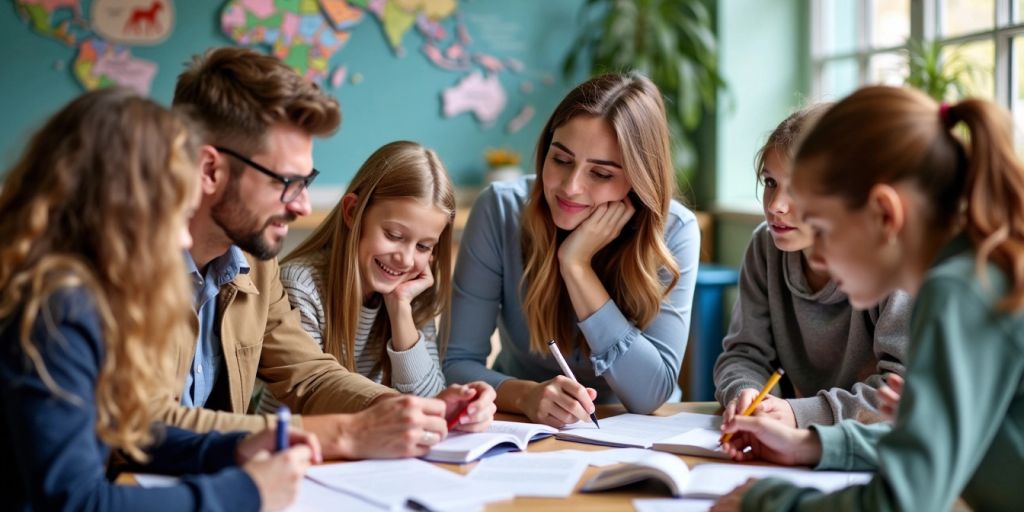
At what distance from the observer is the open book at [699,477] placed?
1.36 meters

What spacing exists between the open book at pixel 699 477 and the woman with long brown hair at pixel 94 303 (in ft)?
1.41

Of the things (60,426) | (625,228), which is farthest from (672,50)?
(60,426)

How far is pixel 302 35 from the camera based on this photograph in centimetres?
434

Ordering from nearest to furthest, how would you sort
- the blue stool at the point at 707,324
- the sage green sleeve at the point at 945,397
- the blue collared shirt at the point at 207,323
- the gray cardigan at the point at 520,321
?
the sage green sleeve at the point at 945,397, the blue collared shirt at the point at 207,323, the gray cardigan at the point at 520,321, the blue stool at the point at 707,324

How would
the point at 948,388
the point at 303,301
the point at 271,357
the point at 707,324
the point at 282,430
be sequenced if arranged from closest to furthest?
the point at 948,388
the point at 282,430
the point at 271,357
the point at 303,301
the point at 707,324

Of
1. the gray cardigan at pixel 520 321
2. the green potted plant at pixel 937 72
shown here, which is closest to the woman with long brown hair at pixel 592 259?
the gray cardigan at pixel 520 321

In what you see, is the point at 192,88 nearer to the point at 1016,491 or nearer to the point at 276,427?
the point at 276,427

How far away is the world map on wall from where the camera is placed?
13.6 ft

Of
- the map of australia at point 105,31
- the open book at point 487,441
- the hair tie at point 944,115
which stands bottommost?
the open book at point 487,441

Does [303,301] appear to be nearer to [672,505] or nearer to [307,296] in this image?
[307,296]

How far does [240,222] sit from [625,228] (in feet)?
3.21

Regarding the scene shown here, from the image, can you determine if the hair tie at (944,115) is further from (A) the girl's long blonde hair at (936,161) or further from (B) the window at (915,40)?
(B) the window at (915,40)

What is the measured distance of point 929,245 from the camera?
1213 mm

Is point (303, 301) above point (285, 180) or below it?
below
